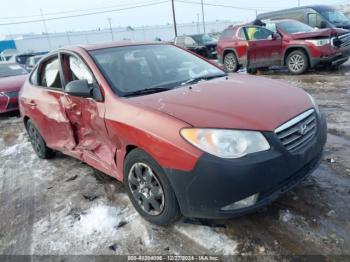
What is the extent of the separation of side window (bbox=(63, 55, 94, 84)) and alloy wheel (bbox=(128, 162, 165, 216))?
1.11m

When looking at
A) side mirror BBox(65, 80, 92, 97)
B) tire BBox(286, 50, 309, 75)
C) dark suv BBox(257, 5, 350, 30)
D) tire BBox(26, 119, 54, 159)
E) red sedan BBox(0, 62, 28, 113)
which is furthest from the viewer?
dark suv BBox(257, 5, 350, 30)

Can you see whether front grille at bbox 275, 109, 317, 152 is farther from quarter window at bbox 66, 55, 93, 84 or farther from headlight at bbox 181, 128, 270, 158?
quarter window at bbox 66, 55, 93, 84

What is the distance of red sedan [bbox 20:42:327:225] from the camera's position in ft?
8.09

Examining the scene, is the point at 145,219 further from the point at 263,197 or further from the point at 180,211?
the point at 263,197

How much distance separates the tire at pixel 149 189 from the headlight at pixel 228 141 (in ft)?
1.48

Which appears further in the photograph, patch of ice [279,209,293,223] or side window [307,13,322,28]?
side window [307,13,322,28]

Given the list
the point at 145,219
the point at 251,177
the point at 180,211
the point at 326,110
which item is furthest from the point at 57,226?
the point at 326,110

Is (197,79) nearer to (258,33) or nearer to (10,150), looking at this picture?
(10,150)

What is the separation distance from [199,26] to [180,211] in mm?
72948

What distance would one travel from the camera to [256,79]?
3639 millimetres

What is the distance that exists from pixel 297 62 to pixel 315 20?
142 inches

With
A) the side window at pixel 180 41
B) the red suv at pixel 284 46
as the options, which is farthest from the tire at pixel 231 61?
the side window at pixel 180 41

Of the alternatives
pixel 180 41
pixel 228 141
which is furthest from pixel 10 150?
pixel 180 41

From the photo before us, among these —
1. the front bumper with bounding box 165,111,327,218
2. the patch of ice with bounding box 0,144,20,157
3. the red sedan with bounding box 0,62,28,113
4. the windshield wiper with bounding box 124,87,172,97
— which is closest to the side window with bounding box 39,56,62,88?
the windshield wiper with bounding box 124,87,172,97
